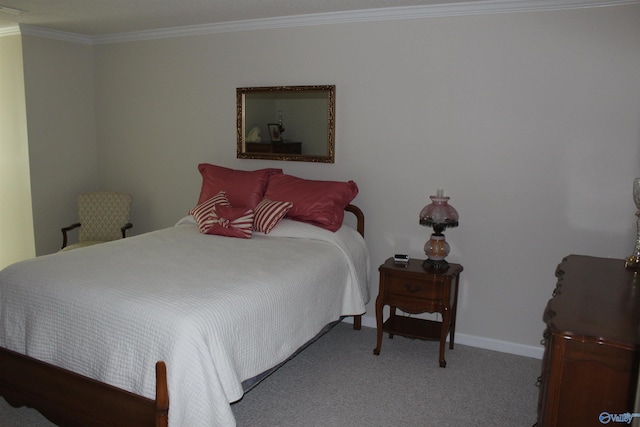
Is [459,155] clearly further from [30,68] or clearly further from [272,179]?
[30,68]

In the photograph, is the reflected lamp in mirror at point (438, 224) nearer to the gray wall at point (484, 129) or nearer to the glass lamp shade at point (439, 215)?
the glass lamp shade at point (439, 215)

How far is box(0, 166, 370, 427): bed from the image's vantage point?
7.00 ft

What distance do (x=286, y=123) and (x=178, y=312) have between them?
239 cm

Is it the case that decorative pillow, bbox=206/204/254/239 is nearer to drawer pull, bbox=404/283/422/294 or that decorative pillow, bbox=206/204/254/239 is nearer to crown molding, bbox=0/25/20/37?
drawer pull, bbox=404/283/422/294

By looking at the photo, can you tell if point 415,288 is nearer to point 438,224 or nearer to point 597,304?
point 438,224

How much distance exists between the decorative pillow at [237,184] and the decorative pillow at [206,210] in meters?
0.08

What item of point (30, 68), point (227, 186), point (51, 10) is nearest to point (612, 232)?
point (227, 186)

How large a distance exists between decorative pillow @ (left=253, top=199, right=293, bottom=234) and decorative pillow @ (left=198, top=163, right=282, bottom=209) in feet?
0.62

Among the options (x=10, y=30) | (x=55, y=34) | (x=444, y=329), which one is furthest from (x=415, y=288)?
(x=10, y=30)

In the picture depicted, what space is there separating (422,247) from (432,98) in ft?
3.68

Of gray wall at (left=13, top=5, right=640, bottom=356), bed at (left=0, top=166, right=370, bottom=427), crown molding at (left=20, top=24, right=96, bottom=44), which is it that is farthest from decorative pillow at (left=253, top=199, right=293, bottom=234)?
crown molding at (left=20, top=24, right=96, bottom=44)

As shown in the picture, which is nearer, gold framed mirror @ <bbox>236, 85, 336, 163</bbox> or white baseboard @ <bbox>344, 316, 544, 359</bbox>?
white baseboard @ <bbox>344, 316, 544, 359</bbox>

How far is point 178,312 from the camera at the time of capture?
2215 millimetres

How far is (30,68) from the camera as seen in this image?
468 centimetres
